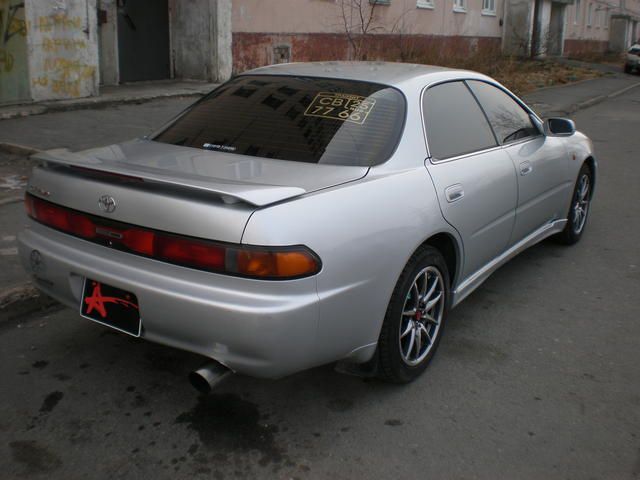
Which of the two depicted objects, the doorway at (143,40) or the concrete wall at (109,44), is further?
the doorway at (143,40)

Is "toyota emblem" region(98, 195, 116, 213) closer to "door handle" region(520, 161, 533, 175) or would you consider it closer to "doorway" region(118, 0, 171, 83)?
"door handle" region(520, 161, 533, 175)

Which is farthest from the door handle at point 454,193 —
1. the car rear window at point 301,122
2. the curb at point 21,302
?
the curb at point 21,302

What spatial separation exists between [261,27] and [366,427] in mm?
13400

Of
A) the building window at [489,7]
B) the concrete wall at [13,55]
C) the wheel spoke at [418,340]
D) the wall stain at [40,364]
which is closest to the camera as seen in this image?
the wheel spoke at [418,340]

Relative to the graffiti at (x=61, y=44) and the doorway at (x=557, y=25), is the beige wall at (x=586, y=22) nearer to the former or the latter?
the doorway at (x=557, y=25)

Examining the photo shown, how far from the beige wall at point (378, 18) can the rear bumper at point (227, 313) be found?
12630 mm

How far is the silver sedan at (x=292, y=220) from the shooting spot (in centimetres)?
278

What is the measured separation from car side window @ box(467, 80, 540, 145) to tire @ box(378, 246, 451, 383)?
1287mm

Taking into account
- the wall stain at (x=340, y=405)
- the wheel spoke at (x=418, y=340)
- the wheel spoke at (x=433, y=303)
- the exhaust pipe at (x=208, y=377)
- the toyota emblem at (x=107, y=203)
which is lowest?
the wall stain at (x=340, y=405)

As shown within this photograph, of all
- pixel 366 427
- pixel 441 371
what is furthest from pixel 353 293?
Answer: pixel 441 371

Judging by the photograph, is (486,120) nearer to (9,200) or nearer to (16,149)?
(9,200)

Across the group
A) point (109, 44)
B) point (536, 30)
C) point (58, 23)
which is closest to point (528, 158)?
point (58, 23)

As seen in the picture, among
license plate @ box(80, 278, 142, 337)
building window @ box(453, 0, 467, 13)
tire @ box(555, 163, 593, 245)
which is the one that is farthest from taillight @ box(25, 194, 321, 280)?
building window @ box(453, 0, 467, 13)

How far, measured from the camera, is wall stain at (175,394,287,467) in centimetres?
298
